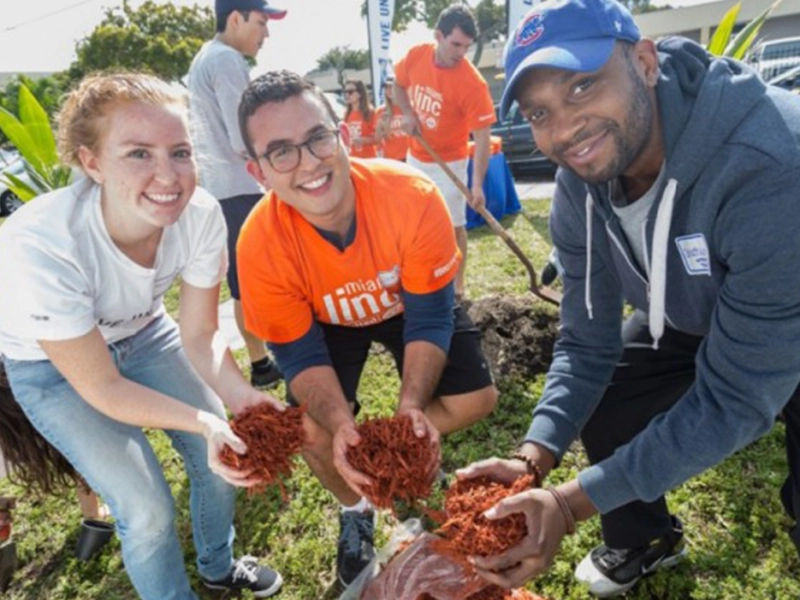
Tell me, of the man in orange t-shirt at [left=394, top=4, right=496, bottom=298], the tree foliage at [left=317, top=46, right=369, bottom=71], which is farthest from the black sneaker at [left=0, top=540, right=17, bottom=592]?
the tree foliage at [left=317, top=46, right=369, bottom=71]

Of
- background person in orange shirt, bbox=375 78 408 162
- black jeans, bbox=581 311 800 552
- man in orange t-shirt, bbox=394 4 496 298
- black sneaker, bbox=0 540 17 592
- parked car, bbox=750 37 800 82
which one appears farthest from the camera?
parked car, bbox=750 37 800 82

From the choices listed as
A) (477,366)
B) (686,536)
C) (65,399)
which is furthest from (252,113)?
(686,536)

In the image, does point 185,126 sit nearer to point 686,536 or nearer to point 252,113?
point 252,113

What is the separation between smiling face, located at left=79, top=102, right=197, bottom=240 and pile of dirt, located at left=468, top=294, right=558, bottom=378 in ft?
7.96

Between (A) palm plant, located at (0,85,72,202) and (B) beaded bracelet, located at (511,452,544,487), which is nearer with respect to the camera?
(B) beaded bracelet, located at (511,452,544,487)

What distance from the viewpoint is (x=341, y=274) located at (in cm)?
261

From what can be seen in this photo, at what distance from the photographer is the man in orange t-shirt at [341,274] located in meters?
2.43

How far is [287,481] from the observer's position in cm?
323

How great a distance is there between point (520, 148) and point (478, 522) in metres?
11.4

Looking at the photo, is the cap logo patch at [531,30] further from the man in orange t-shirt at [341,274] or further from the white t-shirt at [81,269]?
the white t-shirt at [81,269]

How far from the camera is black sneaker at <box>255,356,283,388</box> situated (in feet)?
14.0

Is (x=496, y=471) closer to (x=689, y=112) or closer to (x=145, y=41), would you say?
(x=689, y=112)

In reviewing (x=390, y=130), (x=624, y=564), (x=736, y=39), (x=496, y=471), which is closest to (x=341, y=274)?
(x=496, y=471)

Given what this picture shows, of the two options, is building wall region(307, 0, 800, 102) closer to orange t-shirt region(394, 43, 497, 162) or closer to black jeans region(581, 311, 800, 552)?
orange t-shirt region(394, 43, 497, 162)
